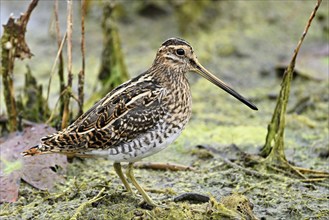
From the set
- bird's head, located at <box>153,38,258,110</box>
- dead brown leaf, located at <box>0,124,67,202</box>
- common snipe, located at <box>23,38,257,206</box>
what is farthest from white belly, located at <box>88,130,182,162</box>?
dead brown leaf, located at <box>0,124,67,202</box>

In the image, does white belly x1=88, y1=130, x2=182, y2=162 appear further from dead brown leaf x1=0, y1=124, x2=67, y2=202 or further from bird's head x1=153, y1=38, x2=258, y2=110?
dead brown leaf x1=0, y1=124, x2=67, y2=202

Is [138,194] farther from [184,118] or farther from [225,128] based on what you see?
[225,128]

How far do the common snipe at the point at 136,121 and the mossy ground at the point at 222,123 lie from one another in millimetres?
402

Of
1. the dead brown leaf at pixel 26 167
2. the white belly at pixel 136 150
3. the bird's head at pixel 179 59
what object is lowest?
the dead brown leaf at pixel 26 167

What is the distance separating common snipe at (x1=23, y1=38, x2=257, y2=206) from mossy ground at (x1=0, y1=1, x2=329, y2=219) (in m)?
0.40

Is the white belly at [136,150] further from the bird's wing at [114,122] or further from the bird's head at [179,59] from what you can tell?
the bird's head at [179,59]

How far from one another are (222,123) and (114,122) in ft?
8.45

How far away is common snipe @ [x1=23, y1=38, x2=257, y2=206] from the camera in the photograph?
497 cm

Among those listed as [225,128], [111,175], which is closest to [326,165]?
[225,128]

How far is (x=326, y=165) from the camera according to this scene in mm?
6195

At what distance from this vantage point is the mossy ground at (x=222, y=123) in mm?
5203

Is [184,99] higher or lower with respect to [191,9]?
lower

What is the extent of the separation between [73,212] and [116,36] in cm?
302

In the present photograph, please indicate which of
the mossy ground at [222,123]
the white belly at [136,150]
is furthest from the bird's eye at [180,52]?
the mossy ground at [222,123]
